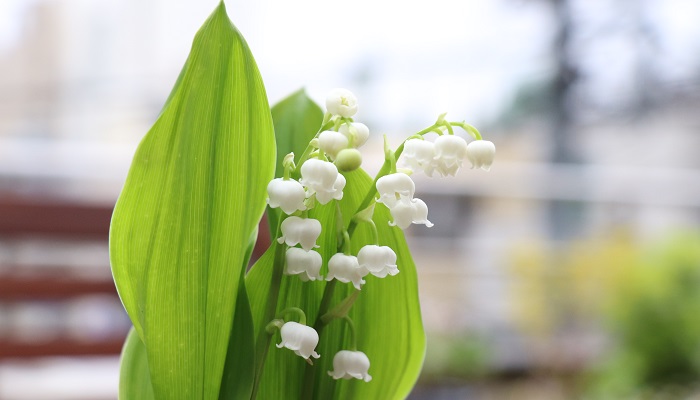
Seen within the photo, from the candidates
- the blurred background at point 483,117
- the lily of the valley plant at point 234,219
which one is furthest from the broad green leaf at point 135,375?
the blurred background at point 483,117

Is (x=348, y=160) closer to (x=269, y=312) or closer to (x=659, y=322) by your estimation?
(x=269, y=312)

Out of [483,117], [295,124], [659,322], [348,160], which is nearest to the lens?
[348,160]

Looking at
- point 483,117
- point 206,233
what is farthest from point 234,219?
point 483,117

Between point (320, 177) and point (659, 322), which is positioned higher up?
point (320, 177)

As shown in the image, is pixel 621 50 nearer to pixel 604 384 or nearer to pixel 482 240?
pixel 482 240

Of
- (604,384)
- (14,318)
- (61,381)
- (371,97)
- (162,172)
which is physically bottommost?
(604,384)

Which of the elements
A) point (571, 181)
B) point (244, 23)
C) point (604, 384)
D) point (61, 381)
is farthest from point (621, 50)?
point (61, 381)

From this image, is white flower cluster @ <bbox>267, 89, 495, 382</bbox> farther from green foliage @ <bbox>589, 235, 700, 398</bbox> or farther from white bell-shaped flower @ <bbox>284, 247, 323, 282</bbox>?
green foliage @ <bbox>589, 235, 700, 398</bbox>
